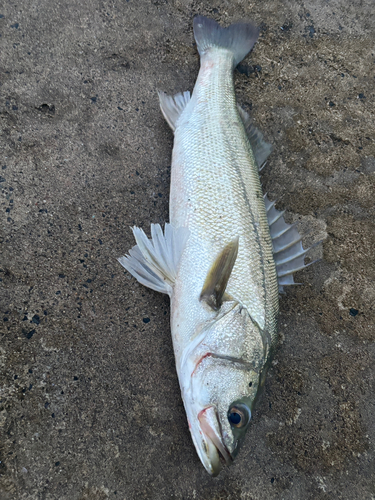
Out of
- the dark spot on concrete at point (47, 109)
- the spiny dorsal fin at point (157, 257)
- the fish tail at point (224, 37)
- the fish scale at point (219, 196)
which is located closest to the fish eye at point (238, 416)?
the fish scale at point (219, 196)

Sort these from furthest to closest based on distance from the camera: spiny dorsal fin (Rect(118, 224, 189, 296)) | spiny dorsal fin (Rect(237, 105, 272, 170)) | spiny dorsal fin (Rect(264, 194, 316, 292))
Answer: spiny dorsal fin (Rect(237, 105, 272, 170))
spiny dorsal fin (Rect(264, 194, 316, 292))
spiny dorsal fin (Rect(118, 224, 189, 296))

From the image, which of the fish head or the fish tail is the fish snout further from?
the fish tail

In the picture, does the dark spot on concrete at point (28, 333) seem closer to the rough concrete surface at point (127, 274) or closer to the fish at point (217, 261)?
the rough concrete surface at point (127, 274)

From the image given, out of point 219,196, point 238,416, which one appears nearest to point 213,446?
point 238,416

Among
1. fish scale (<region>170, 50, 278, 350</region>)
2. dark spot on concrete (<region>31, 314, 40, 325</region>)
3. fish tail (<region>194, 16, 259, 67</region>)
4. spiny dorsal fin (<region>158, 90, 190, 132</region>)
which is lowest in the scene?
dark spot on concrete (<region>31, 314, 40, 325</region>)

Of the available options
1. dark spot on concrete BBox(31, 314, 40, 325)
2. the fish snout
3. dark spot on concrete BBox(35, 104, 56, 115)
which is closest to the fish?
the fish snout

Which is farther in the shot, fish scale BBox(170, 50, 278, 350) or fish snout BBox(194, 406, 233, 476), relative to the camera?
fish scale BBox(170, 50, 278, 350)

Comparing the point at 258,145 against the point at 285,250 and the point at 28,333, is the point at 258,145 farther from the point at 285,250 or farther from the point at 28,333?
the point at 28,333
